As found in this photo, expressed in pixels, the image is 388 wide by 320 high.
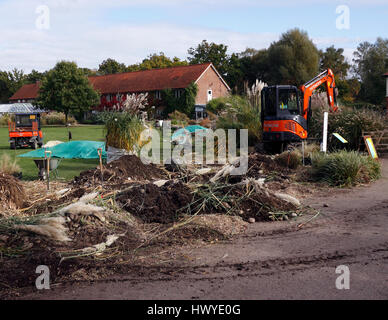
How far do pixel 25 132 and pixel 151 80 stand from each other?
134 feet

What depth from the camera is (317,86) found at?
18.7 m

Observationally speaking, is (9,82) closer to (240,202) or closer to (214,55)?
(214,55)

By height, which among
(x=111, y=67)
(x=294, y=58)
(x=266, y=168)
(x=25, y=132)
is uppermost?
(x=111, y=67)

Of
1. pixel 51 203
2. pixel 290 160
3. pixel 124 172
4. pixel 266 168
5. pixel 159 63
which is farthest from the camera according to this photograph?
pixel 159 63

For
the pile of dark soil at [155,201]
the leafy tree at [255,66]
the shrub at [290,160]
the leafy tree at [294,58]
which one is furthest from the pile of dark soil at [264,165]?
the leafy tree at [255,66]

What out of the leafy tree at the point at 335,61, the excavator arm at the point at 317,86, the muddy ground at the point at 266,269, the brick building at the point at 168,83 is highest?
the leafy tree at the point at 335,61

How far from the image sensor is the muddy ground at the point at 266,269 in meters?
4.79

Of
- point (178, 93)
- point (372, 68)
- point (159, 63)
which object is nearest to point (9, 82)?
point (159, 63)

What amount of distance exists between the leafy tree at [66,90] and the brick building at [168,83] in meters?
4.41

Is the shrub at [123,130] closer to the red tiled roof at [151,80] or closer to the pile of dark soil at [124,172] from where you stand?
the pile of dark soil at [124,172]

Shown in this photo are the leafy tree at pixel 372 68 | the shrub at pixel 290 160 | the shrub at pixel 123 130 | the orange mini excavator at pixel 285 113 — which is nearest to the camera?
the shrub at pixel 290 160

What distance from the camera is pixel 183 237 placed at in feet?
22.6
